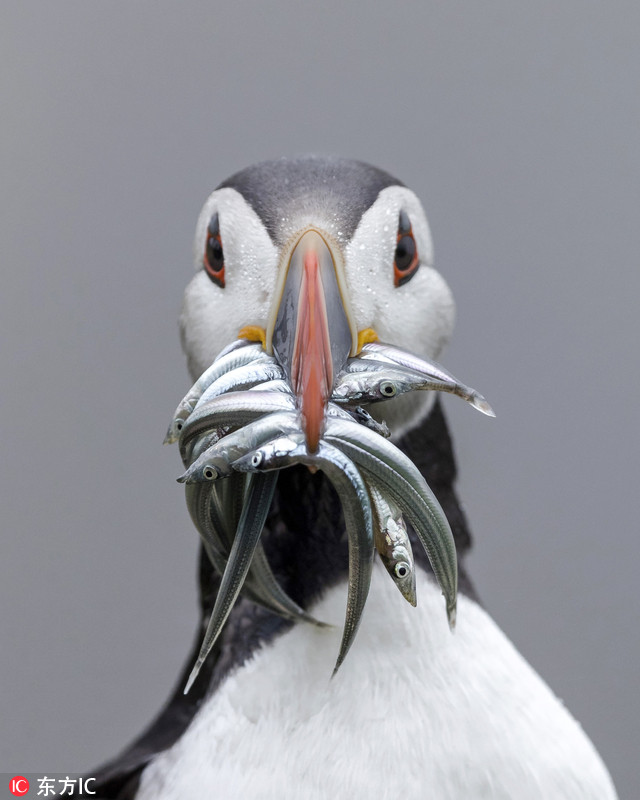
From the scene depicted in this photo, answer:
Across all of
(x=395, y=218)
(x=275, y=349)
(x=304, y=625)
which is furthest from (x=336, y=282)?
(x=304, y=625)

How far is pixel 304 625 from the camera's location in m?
1.91

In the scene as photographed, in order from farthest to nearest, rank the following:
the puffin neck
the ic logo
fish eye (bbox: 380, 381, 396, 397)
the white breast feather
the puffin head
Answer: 1. the ic logo
2. the puffin neck
3. the white breast feather
4. the puffin head
5. fish eye (bbox: 380, 381, 396, 397)

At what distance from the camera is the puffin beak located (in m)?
1.44

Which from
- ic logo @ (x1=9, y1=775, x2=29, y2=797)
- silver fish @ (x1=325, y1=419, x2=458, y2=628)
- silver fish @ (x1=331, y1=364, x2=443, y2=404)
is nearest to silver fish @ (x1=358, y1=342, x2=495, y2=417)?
silver fish @ (x1=331, y1=364, x2=443, y2=404)

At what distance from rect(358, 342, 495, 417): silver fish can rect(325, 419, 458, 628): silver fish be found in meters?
0.12

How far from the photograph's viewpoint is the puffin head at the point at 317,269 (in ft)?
5.45

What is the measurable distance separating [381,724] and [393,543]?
52 cm

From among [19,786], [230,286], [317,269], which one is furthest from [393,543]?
[19,786]

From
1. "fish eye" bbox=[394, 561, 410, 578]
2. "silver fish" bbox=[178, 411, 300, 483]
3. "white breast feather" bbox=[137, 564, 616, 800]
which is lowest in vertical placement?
"white breast feather" bbox=[137, 564, 616, 800]

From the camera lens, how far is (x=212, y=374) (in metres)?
1.58

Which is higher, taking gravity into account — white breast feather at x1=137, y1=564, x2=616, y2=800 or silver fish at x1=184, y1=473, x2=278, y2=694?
silver fish at x1=184, y1=473, x2=278, y2=694

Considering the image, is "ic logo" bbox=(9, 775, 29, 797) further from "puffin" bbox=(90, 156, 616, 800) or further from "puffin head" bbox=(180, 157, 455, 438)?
"puffin head" bbox=(180, 157, 455, 438)

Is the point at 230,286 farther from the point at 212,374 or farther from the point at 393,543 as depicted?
the point at 393,543

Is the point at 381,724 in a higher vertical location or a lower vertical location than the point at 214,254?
lower
